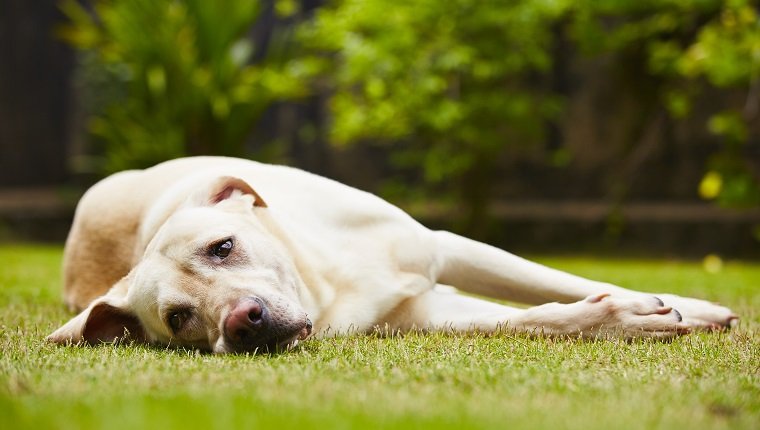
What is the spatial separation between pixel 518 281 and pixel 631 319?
51 centimetres

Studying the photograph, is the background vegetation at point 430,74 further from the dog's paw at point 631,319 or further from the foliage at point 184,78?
the dog's paw at point 631,319

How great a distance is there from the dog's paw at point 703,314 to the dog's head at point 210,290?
125cm

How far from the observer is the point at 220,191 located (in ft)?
9.00

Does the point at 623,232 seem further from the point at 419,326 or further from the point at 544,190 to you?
the point at 419,326

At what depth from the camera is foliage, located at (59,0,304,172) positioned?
8.77 metres

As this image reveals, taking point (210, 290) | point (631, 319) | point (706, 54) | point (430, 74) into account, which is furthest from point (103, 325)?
point (430, 74)

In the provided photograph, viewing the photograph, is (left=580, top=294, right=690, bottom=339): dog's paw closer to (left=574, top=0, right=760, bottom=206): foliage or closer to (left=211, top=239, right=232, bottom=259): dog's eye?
(left=211, top=239, right=232, bottom=259): dog's eye

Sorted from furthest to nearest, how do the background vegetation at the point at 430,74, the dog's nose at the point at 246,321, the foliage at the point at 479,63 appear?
the foliage at the point at 479,63, the background vegetation at the point at 430,74, the dog's nose at the point at 246,321

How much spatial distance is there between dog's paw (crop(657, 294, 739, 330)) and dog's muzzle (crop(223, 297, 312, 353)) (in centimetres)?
129

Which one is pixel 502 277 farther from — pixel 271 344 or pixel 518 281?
pixel 271 344

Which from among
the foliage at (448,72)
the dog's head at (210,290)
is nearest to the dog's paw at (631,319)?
the dog's head at (210,290)

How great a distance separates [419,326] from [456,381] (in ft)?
3.26

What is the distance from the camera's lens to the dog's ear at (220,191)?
8.95 feet

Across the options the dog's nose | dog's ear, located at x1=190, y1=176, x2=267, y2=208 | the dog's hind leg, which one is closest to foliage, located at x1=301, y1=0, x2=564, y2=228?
the dog's hind leg
